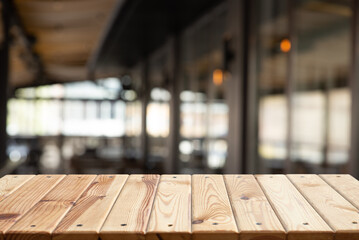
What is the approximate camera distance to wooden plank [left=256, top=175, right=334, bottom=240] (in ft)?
3.38

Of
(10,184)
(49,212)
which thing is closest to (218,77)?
(10,184)

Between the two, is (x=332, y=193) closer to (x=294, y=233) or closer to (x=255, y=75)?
(x=294, y=233)

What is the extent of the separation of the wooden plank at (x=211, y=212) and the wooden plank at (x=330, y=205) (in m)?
0.27

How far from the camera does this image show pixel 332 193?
1.40 m

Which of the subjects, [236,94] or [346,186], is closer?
[346,186]

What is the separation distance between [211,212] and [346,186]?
24.9 inches

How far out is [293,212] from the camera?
118cm

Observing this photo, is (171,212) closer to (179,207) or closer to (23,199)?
(179,207)

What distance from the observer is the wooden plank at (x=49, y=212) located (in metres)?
1.03

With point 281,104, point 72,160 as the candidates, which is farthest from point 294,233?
point 72,160

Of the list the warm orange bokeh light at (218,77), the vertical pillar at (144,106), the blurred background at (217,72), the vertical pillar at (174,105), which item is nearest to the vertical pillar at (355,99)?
the blurred background at (217,72)

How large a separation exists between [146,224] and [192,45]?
5.21 meters

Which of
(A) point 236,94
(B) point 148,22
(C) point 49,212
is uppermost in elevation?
(B) point 148,22

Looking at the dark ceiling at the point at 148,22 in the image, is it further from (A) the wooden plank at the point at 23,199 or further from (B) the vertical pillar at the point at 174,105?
(A) the wooden plank at the point at 23,199
